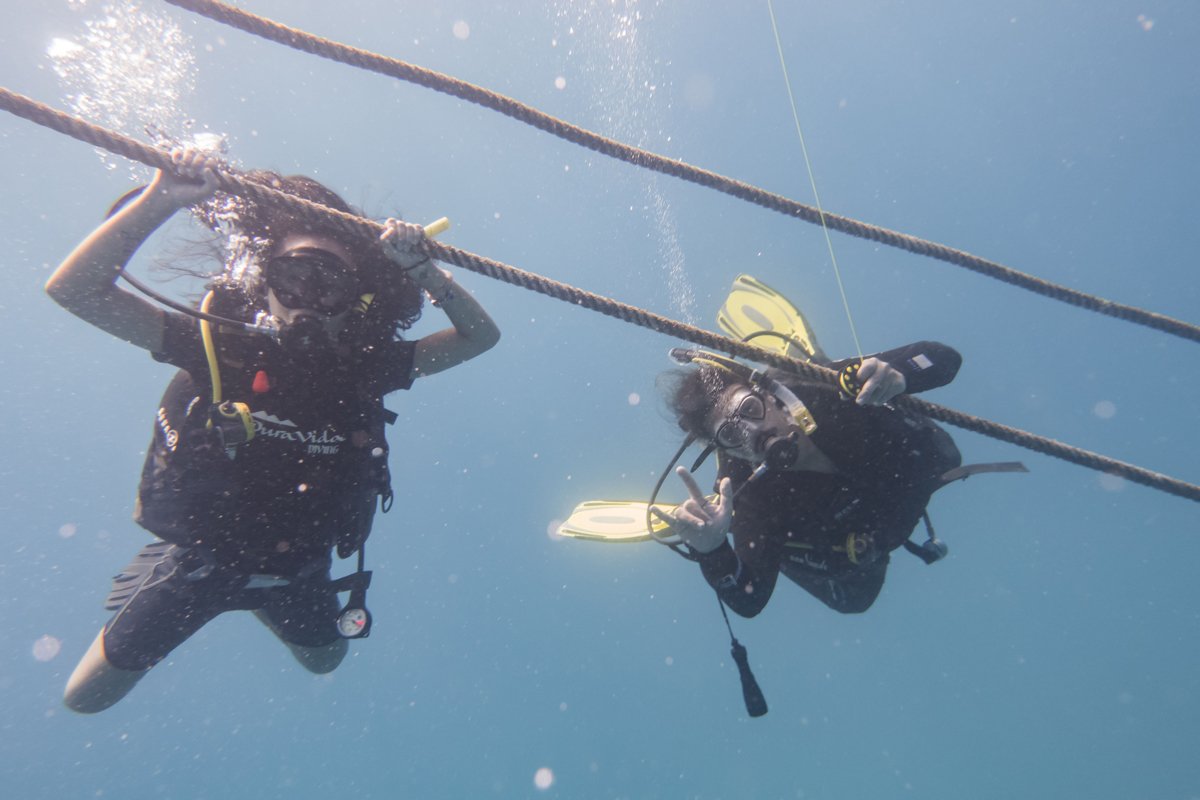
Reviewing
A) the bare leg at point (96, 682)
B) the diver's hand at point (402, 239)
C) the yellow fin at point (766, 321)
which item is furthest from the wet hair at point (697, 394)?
the bare leg at point (96, 682)

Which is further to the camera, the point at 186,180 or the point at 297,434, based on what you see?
the point at 297,434

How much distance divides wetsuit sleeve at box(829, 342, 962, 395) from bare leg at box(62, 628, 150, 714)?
4.56 meters

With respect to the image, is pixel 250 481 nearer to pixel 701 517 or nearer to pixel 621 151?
pixel 701 517

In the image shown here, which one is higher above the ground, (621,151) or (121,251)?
(621,151)

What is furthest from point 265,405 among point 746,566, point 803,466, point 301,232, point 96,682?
point 803,466

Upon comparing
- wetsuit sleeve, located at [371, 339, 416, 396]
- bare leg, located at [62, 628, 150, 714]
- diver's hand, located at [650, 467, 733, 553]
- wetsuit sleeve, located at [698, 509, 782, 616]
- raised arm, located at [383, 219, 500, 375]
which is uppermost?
raised arm, located at [383, 219, 500, 375]

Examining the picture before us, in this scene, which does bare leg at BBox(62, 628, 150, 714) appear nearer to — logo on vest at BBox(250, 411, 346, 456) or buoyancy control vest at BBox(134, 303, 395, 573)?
buoyancy control vest at BBox(134, 303, 395, 573)

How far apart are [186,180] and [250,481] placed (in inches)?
61.7

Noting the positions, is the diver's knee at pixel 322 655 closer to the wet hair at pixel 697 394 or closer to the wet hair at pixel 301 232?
the wet hair at pixel 301 232

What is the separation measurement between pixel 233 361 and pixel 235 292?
0.38 metres

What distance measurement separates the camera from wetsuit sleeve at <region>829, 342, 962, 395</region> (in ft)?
11.8

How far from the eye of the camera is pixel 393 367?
12.0 ft

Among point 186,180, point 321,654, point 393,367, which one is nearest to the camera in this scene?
point 186,180

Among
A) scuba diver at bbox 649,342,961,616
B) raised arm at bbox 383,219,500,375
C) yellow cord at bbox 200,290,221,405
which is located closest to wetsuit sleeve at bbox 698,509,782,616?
scuba diver at bbox 649,342,961,616
